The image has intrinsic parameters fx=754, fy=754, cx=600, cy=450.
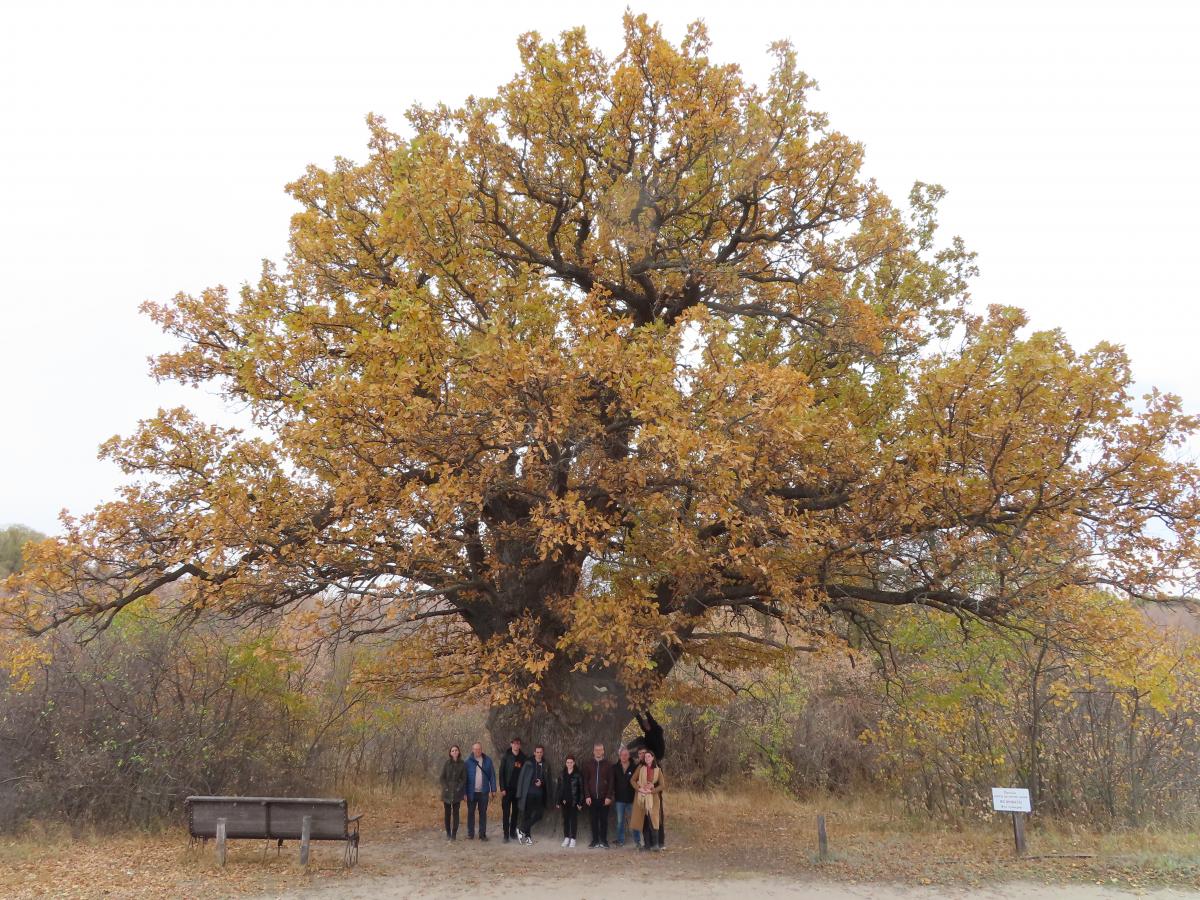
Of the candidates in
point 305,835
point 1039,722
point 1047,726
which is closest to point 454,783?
point 305,835

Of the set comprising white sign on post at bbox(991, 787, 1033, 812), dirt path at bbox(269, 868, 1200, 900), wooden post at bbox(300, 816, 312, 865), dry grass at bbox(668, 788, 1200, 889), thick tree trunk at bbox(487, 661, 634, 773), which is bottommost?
dry grass at bbox(668, 788, 1200, 889)

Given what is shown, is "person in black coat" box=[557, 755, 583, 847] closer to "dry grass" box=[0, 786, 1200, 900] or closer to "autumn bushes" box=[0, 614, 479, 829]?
"dry grass" box=[0, 786, 1200, 900]

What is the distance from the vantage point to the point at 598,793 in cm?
1061

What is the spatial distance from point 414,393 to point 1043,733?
11576 mm

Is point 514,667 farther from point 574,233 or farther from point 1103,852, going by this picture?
point 1103,852

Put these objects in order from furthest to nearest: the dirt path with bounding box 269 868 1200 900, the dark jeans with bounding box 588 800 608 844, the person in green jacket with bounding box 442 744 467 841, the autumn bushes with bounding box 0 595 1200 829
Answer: the autumn bushes with bounding box 0 595 1200 829 < the person in green jacket with bounding box 442 744 467 841 < the dark jeans with bounding box 588 800 608 844 < the dirt path with bounding box 269 868 1200 900

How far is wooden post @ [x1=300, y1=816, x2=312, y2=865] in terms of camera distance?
9.20m

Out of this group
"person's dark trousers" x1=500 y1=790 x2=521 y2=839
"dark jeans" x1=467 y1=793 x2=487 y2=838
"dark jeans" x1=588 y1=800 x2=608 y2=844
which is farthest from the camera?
"dark jeans" x1=467 y1=793 x2=487 y2=838

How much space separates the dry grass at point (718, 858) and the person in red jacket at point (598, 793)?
1029 millimetres

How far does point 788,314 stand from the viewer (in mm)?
11719

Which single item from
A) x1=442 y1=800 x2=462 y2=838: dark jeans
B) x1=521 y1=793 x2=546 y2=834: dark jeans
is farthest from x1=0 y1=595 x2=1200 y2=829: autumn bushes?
x1=521 y1=793 x2=546 y2=834: dark jeans

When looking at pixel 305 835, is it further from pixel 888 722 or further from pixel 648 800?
pixel 888 722

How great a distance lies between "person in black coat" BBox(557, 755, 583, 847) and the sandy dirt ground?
38 centimetres

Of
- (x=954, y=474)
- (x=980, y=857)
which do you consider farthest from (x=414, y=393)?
(x=980, y=857)
